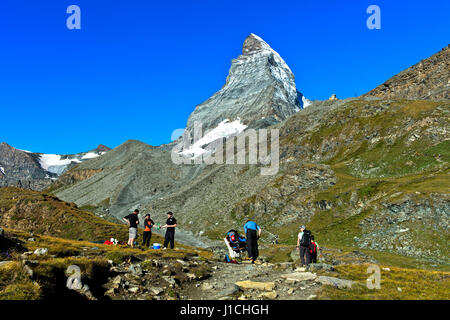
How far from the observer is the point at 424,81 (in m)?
141

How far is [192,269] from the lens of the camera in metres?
15.9

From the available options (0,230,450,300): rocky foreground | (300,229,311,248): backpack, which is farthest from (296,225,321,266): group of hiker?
(0,230,450,300): rocky foreground

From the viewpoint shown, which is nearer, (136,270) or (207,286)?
(207,286)

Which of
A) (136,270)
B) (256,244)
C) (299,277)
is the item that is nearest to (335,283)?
(299,277)

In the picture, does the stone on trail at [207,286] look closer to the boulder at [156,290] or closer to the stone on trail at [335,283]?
the boulder at [156,290]

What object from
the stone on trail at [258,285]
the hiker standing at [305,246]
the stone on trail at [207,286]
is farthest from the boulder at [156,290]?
the hiker standing at [305,246]

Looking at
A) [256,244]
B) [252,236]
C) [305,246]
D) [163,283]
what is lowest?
[163,283]

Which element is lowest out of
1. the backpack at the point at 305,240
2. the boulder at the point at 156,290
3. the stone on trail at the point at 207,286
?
the stone on trail at the point at 207,286

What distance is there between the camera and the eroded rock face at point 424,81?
129 metres

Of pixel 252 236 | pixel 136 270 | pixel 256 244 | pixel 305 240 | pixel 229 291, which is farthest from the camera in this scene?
pixel 305 240

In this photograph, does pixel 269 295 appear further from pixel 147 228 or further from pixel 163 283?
pixel 147 228

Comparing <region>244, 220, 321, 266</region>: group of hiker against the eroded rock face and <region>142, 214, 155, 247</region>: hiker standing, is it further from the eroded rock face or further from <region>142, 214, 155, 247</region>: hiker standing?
the eroded rock face

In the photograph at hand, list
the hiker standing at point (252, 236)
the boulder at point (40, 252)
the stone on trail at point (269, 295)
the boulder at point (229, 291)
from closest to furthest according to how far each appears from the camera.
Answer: the stone on trail at point (269, 295) → the boulder at point (229, 291) → the boulder at point (40, 252) → the hiker standing at point (252, 236)

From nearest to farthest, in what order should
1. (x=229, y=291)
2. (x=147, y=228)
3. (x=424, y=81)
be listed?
1. (x=229, y=291)
2. (x=147, y=228)
3. (x=424, y=81)
